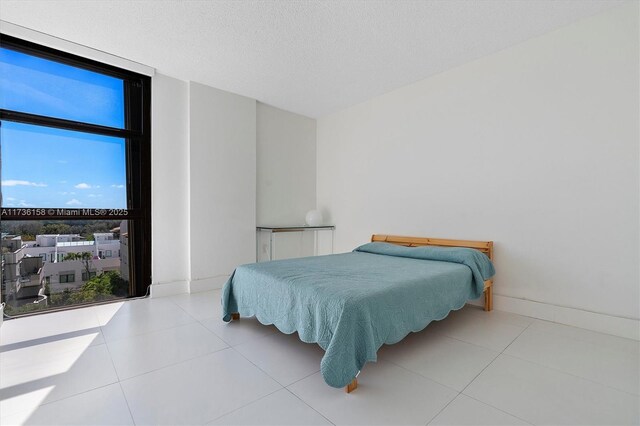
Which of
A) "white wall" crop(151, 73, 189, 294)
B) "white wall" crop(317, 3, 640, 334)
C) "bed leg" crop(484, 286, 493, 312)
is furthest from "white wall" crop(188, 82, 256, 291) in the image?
"bed leg" crop(484, 286, 493, 312)

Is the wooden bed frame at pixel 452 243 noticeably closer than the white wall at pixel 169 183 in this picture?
Yes

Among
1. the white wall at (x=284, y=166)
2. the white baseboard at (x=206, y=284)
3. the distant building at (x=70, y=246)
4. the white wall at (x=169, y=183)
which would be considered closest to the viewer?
the distant building at (x=70, y=246)

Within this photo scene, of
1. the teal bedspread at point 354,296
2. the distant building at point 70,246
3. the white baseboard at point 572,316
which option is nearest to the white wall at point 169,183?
the distant building at point 70,246

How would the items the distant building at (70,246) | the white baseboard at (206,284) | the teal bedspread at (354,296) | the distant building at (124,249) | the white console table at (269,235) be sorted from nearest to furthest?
the teal bedspread at (354,296) < the distant building at (70,246) < the distant building at (124,249) < the white baseboard at (206,284) < the white console table at (269,235)

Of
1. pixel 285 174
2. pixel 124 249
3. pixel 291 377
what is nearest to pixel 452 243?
pixel 291 377

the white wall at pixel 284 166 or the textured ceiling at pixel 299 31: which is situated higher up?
the textured ceiling at pixel 299 31

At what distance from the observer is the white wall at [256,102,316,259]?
390 cm

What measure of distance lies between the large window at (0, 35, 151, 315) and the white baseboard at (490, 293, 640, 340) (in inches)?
137

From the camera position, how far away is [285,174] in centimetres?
412

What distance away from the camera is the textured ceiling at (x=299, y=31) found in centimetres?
205

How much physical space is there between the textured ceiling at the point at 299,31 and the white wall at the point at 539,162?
0.73 ft

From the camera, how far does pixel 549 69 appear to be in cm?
232

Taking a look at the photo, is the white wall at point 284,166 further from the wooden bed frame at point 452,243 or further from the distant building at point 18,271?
the distant building at point 18,271

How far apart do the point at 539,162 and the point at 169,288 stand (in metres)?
3.67
